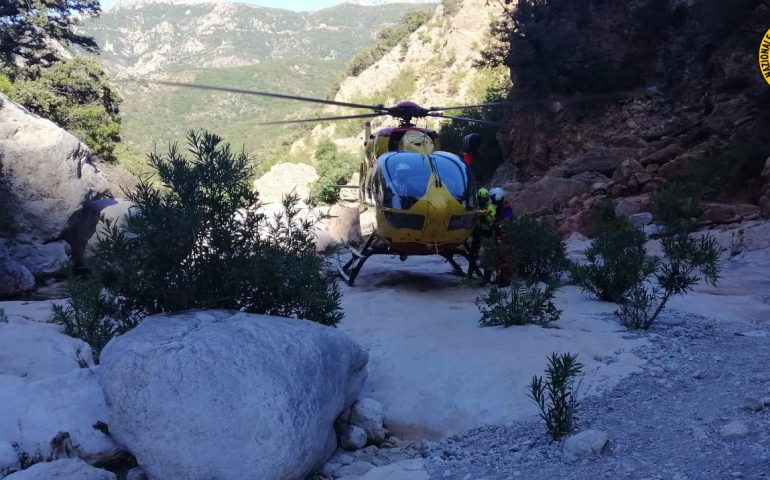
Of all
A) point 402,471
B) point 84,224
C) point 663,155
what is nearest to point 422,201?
point 402,471

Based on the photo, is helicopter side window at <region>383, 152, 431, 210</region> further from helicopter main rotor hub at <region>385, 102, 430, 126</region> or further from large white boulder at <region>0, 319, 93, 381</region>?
large white boulder at <region>0, 319, 93, 381</region>

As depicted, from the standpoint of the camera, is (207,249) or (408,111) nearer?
(207,249)

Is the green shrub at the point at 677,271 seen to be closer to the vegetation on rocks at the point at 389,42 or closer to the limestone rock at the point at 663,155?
the limestone rock at the point at 663,155

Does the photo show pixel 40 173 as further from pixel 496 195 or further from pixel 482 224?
pixel 496 195

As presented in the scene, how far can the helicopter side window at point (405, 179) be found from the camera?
8508mm

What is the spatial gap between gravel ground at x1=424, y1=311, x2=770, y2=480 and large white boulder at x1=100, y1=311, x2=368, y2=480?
81 centimetres

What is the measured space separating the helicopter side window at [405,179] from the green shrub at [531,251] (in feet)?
4.39

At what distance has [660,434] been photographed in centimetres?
363

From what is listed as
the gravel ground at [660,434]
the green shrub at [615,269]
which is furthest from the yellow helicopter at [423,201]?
the gravel ground at [660,434]

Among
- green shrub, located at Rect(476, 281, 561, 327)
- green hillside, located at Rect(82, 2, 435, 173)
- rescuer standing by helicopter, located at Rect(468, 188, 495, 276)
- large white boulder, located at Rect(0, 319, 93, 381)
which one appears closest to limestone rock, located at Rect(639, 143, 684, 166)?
rescuer standing by helicopter, located at Rect(468, 188, 495, 276)

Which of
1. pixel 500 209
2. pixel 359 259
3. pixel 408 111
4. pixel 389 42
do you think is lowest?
pixel 359 259

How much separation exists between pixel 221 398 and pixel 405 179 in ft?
17.8

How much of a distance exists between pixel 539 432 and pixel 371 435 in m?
1.15

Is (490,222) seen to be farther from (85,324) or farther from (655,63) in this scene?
(655,63)
